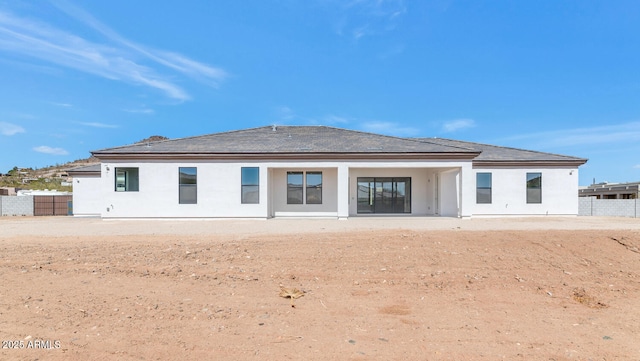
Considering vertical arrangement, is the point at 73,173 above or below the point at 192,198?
above

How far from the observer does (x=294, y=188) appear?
1712cm

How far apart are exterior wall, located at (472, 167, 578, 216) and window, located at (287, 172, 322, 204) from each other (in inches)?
311

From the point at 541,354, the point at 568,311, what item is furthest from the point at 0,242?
the point at 568,311

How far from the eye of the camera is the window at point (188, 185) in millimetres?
15656

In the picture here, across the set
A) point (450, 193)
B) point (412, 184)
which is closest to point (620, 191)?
point (450, 193)

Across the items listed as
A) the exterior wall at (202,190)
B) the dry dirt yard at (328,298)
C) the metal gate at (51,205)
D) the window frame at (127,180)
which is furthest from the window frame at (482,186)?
the metal gate at (51,205)

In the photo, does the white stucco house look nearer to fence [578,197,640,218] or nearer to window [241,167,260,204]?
window [241,167,260,204]

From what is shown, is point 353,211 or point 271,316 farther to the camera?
point 353,211

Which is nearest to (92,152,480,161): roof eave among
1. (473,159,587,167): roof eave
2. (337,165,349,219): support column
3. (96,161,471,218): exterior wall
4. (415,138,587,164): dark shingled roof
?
(96,161,471,218): exterior wall

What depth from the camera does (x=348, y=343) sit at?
3938 millimetres

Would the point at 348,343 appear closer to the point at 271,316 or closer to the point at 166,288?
the point at 271,316

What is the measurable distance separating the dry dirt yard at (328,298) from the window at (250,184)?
6.99m

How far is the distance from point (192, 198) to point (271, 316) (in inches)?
480

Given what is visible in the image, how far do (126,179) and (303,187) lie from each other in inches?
327
